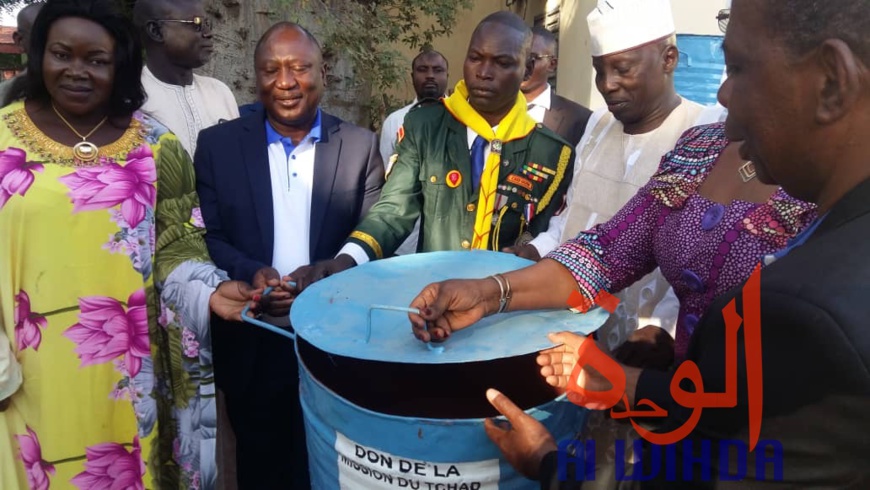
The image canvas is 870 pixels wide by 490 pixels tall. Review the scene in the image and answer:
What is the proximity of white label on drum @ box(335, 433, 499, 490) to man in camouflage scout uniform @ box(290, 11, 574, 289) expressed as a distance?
124cm

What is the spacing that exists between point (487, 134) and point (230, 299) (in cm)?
130

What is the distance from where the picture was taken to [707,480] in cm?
90

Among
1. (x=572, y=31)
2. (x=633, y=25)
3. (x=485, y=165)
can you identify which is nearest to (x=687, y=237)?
(x=633, y=25)

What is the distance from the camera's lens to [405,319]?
1487 millimetres

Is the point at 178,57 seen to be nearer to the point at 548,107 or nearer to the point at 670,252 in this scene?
the point at 548,107

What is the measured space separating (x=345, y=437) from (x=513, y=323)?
0.50 metres

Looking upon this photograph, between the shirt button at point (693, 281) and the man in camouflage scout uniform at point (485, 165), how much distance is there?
3.73 feet

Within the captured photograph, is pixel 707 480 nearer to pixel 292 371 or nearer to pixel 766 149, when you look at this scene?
pixel 766 149

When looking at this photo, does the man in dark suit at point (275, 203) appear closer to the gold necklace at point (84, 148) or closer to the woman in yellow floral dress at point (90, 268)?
the woman in yellow floral dress at point (90, 268)

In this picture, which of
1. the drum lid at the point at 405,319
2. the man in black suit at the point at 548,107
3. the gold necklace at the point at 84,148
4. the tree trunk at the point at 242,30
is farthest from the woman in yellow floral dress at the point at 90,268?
the man in black suit at the point at 548,107

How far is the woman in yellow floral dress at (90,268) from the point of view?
194 cm

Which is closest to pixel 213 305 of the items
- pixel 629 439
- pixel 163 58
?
pixel 629 439

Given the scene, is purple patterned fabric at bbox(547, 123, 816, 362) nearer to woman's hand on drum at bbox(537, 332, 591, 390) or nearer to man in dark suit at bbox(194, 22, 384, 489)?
woman's hand on drum at bbox(537, 332, 591, 390)

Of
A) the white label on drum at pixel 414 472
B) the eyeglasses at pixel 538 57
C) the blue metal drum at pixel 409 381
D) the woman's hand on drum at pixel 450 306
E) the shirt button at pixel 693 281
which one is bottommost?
the white label on drum at pixel 414 472
